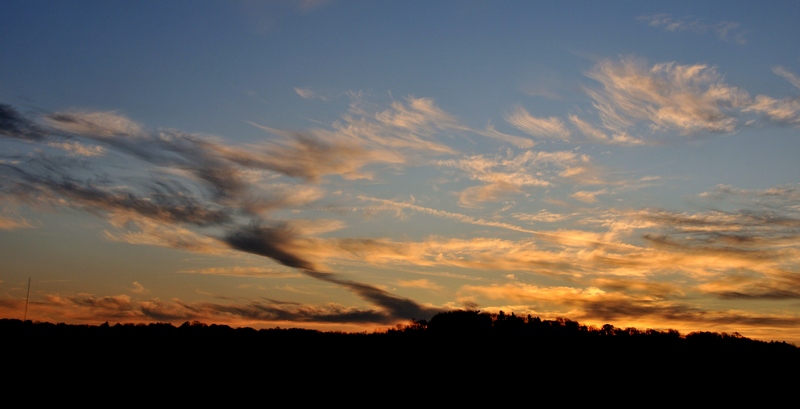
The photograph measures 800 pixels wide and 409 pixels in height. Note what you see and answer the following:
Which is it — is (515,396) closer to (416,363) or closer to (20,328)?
(416,363)

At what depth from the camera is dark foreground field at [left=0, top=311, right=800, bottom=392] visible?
1596 inches

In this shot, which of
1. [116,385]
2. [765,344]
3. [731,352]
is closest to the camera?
[116,385]

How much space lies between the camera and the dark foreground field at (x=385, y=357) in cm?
4053

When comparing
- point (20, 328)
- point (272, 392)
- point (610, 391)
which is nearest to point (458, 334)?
point (610, 391)

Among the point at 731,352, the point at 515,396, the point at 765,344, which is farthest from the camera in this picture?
the point at 765,344

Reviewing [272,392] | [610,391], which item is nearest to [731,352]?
[610,391]

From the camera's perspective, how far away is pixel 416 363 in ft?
146

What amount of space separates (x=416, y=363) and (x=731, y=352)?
22953 millimetres

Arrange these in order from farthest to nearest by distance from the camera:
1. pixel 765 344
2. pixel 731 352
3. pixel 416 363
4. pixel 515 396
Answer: pixel 765 344
pixel 731 352
pixel 416 363
pixel 515 396

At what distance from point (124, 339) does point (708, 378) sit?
125 ft

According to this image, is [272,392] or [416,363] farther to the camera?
[416,363]

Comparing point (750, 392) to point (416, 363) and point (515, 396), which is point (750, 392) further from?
point (416, 363)

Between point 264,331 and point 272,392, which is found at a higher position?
point 264,331

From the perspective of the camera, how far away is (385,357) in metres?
45.2
